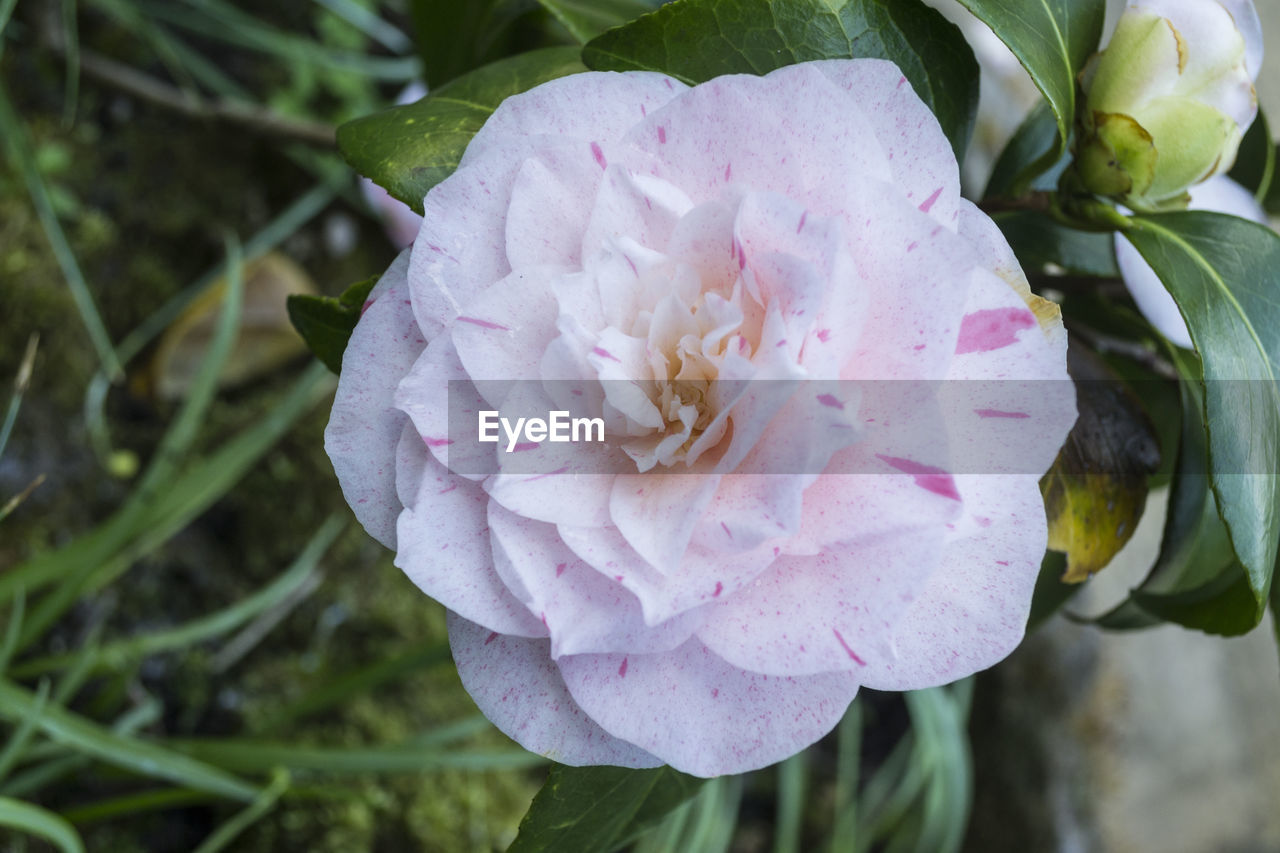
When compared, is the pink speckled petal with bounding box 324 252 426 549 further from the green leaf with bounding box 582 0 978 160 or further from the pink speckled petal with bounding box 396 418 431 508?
the green leaf with bounding box 582 0 978 160

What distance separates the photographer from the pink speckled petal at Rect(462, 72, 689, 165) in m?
0.40

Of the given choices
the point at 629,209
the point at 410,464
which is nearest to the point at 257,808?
the point at 410,464

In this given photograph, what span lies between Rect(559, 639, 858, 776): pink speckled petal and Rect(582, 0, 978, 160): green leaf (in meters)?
0.29

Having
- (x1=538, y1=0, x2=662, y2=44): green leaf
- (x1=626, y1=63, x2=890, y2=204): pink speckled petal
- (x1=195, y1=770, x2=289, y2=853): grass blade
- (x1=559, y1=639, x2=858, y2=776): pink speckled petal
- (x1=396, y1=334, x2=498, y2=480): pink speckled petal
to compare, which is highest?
(x1=626, y1=63, x2=890, y2=204): pink speckled petal

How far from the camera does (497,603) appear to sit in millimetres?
377

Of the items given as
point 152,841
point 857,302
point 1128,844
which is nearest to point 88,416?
point 152,841

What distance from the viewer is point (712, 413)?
15.5 inches

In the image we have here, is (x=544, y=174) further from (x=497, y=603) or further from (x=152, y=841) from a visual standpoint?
(x=152, y=841)

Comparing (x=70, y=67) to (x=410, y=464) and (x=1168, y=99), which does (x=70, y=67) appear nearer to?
(x=410, y=464)

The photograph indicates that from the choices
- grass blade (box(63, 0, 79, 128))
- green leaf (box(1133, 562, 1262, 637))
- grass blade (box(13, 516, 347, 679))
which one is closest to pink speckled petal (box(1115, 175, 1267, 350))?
→ green leaf (box(1133, 562, 1262, 637))

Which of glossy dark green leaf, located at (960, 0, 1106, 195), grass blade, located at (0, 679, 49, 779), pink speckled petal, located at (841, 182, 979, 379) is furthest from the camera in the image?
grass blade, located at (0, 679, 49, 779)

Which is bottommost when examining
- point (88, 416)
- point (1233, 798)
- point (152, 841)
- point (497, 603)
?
point (1233, 798)

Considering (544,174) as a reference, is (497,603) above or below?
below

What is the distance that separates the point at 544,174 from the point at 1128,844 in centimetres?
149
